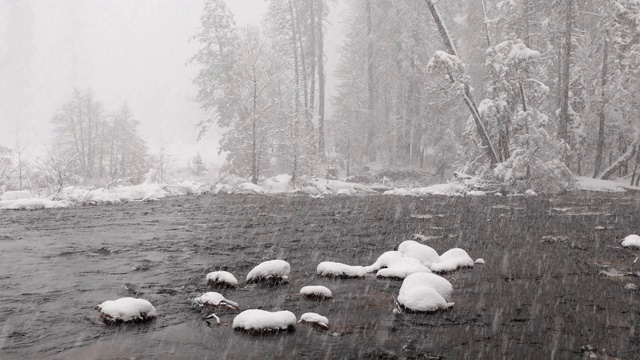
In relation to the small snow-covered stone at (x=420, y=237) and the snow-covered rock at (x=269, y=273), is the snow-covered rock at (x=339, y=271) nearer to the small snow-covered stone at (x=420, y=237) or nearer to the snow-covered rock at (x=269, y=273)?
the snow-covered rock at (x=269, y=273)

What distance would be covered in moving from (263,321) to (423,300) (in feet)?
4.89

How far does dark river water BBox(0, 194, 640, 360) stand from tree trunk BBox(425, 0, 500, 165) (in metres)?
7.84

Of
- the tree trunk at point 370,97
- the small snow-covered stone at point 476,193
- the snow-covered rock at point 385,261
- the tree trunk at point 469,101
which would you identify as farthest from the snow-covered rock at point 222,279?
the tree trunk at point 370,97

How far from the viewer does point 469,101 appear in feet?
59.0

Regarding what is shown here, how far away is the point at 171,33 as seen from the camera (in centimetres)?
12138

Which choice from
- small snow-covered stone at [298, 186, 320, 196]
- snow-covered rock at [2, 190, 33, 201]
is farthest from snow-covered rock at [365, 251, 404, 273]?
small snow-covered stone at [298, 186, 320, 196]

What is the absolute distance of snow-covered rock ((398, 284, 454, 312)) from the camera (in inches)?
176

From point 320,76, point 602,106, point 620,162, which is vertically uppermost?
point 320,76

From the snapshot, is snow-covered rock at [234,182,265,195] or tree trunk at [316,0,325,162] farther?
tree trunk at [316,0,325,162]

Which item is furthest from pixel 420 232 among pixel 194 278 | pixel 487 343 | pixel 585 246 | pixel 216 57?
pixel 216 57

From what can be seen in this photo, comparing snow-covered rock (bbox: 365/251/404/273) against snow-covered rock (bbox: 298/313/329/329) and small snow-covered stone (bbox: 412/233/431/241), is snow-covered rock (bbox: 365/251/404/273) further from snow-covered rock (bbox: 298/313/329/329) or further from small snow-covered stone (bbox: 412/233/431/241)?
small snow-covered stone (bbox: 412/233/431/241)

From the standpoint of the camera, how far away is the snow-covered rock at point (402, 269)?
18.5ft

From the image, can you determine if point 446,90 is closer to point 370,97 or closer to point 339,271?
point 339,271

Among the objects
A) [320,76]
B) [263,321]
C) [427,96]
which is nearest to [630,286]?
[263,321]
